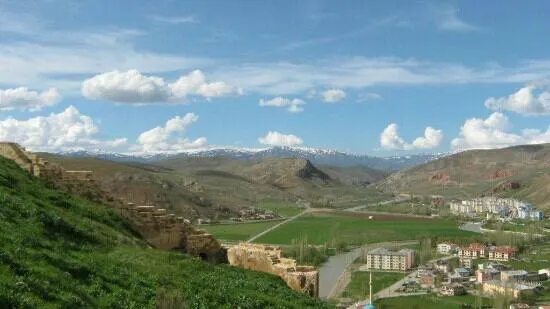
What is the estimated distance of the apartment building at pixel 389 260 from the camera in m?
94.5

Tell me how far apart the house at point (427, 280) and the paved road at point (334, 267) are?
37.9ft

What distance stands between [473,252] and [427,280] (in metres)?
29.9

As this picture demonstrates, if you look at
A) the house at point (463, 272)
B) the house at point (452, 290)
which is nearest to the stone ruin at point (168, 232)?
the house at point (452, 290)

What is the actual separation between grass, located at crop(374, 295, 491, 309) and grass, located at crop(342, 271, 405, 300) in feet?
10.4

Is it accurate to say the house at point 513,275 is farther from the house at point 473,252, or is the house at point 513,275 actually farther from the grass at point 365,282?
the house at point 473,252

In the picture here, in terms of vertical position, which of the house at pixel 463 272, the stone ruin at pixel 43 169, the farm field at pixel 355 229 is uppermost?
the stone ruin at pixel 43 169

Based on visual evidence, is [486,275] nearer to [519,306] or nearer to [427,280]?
[427,280]

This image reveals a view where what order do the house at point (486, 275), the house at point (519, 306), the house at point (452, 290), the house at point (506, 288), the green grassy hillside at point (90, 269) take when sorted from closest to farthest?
the green grassy hillside at point (90, 269) < the house at point (519, 306) < the house at point (506, 288) < the house at point (452, 290) < the house at point (486, 275)

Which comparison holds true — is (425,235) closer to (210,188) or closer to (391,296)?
(391,296)

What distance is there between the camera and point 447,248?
367 ft

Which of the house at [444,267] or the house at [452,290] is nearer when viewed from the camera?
the house at [452,290]

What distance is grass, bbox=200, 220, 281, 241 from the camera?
103387mm

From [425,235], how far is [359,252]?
22.0 metres

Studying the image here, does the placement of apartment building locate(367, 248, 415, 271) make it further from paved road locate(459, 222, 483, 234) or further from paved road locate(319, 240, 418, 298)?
paved road locate(459, 222, 483, 234)
